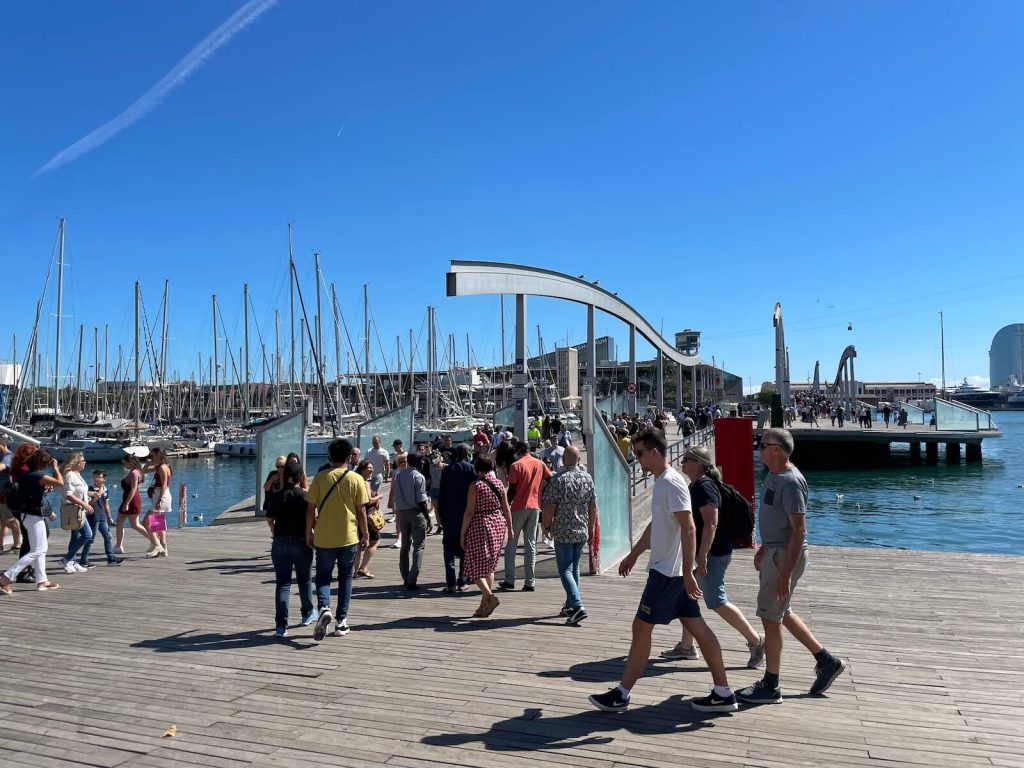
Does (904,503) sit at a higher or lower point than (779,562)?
lower

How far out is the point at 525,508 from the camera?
346 inches

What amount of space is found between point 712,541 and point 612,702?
1388 millimetres

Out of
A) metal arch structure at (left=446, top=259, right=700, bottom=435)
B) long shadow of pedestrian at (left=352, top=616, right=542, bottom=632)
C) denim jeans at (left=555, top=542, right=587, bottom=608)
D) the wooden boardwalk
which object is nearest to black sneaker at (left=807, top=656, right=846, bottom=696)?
the wooden boardwalk

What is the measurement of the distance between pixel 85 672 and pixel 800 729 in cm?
563

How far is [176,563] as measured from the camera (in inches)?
444

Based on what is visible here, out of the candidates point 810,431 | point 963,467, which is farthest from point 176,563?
point 963,467

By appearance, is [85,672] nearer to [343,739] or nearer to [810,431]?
[343,739]

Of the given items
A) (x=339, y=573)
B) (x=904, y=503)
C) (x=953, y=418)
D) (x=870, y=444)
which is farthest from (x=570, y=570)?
(x=870, y=444)

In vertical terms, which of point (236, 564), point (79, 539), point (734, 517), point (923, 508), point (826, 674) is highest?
point (734, 517)

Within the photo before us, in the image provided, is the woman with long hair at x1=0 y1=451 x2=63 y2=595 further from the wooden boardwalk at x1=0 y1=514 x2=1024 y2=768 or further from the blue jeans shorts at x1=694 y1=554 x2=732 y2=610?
the blue jeans shorts at x1=694 y1=554 x2=732 y2=610

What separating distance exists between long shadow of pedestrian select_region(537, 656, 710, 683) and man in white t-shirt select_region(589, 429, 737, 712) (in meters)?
0.71

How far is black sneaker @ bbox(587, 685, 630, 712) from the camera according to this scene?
5.02m

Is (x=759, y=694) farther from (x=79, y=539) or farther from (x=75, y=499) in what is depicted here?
(x=79, y=539)

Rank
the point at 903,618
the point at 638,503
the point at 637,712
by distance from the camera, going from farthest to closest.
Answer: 1. the point at 638,503
2. the point at 903,618
3. the point at 637,712
